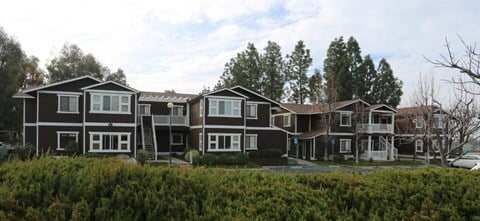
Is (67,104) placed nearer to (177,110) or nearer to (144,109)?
(144,109)

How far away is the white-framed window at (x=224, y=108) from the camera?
36.0 meters

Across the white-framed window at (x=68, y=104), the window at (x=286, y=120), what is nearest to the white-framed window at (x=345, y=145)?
the window at (x=286, y=120)

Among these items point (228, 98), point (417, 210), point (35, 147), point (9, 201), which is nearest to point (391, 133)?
point (228, 98)

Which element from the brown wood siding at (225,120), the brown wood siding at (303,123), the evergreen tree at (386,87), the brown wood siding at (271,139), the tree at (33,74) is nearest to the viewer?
the brown wood siding at (225,120)

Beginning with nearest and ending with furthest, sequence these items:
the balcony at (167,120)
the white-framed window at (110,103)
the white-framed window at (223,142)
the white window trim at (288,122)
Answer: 1. the white-framed window at (110,103)
2. the white-framed window at (223,142)
3. the balcony at (167,120)
4. the white window trim at (288,122)

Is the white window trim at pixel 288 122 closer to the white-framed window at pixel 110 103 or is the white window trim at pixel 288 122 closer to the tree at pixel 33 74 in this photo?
the white-framed window at pixel 110 103

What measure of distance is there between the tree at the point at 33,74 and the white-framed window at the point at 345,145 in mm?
41780

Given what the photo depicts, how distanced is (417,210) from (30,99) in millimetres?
33530

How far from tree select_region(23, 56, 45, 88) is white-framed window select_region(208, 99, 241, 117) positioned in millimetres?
33308

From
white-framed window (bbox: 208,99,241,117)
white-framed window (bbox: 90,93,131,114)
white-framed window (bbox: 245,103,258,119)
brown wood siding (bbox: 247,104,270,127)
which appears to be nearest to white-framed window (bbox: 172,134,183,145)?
white-framed window (bbox: 208,99,241,117)

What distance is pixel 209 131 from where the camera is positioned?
117 feet

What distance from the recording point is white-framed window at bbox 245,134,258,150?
1505 inches

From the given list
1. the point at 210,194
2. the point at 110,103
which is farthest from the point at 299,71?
the point at 210,194

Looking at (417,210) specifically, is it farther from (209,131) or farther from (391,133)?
(391,133)
